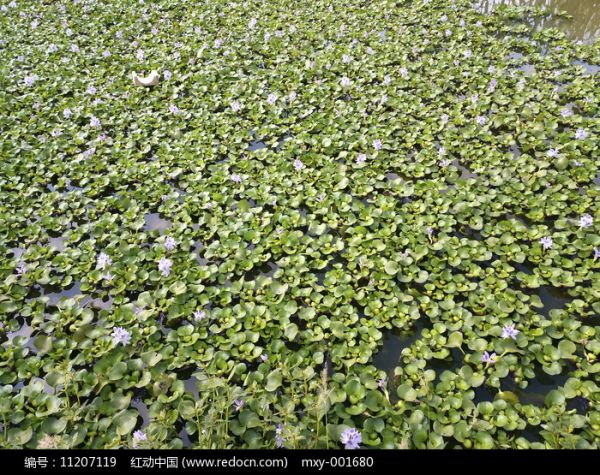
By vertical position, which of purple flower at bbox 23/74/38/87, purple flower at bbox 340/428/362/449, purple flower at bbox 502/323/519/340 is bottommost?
purple flower at bbox 502/323/519/340

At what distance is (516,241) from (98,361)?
3639 millimetres

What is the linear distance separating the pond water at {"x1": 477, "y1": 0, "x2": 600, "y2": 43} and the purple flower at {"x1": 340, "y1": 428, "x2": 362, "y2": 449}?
7.67 meters

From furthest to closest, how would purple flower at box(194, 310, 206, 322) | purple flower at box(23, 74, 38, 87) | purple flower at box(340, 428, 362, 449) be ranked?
purple flower at box(23, 74, 38, 87)
purple flower at box(194, 310, 206, 322)
purple flower at box(340, 428, 362, 449)

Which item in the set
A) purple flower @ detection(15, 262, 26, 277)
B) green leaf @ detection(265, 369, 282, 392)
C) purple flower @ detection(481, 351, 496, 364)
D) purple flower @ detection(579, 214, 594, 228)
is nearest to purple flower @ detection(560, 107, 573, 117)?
purple flower @ detection(579, 214, 594, 228)

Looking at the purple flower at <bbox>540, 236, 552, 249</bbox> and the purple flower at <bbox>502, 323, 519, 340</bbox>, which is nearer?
the purple flower at <bbox>502, 323, 519, 340</bbox>

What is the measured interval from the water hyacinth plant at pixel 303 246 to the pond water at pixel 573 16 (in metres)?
0.42

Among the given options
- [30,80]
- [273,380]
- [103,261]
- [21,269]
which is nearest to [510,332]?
[273,380]

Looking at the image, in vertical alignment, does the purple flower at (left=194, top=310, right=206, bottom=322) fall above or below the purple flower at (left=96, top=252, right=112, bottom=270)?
below

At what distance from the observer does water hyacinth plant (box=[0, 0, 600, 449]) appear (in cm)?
264

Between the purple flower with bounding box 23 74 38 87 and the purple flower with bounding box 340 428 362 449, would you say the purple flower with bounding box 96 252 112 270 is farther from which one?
the purple flower with bounding box 23 74 38 87

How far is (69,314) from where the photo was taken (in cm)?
322

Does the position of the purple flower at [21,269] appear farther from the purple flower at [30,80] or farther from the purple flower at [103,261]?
the purple flower at [30,80]

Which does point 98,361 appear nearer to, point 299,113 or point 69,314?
point 69,314

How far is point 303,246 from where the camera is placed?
12.1 feet
